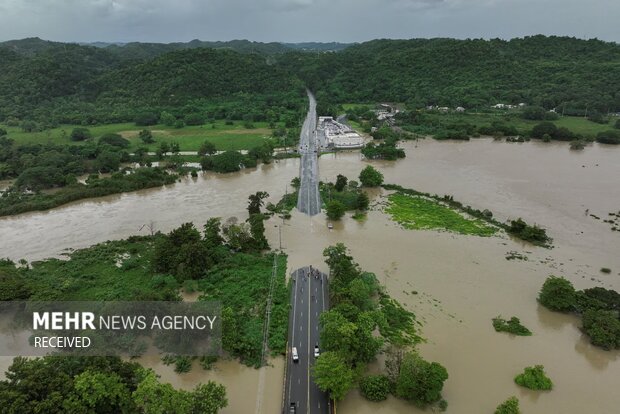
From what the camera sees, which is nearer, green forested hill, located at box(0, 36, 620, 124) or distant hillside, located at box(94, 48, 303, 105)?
green forested hill, located at box(0, 36, 620, 124)

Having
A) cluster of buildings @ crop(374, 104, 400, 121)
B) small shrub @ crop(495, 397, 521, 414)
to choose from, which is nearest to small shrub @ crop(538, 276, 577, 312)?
small shrub @ crop(495, 397, 521, 414)

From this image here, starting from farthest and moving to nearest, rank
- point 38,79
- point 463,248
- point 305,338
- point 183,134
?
point 38,79
point 183,134
point 463,248
point 305,338

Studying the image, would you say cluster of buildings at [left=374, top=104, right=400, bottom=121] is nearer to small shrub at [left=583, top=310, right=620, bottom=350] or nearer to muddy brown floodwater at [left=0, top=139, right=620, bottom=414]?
muddy brown floodwater at [left=0, top=139, right=620, bottom=414]

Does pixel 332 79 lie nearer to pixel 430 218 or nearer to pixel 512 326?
pixel 430 218

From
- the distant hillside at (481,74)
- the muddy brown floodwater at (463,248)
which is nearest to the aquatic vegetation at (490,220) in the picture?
the muddy brown floodwater at (463,248)

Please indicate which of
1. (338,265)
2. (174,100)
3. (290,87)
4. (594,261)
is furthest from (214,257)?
(290,87)

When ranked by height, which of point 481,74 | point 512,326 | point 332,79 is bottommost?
point 512,326

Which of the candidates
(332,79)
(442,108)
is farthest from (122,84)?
(442,108)
